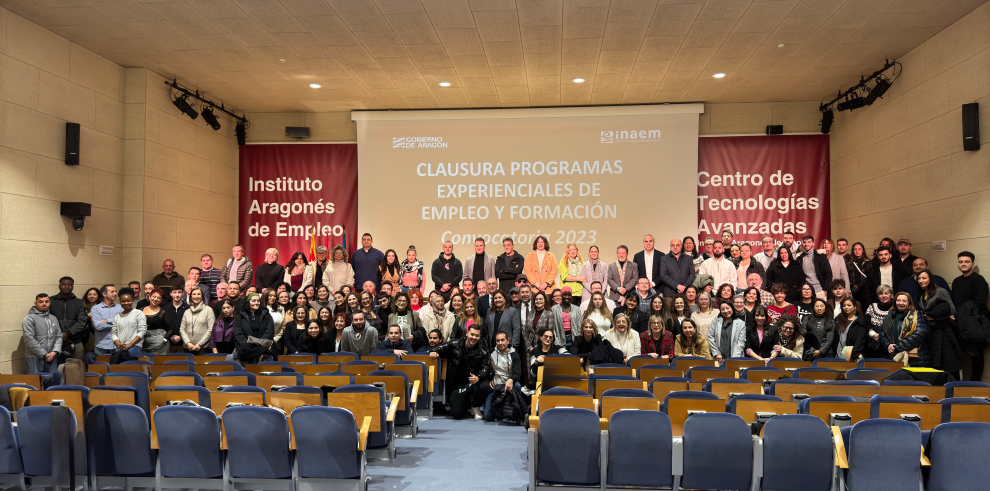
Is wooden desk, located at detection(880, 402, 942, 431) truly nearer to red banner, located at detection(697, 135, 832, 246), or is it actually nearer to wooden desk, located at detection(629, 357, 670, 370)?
wooden desk, located at detection(629, 357, 670, 370)

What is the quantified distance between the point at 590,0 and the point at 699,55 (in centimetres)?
260

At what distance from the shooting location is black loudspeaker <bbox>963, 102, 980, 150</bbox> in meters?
7.85

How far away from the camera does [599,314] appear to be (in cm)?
830

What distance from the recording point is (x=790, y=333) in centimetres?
775

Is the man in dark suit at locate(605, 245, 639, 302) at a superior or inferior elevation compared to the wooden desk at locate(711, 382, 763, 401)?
superior

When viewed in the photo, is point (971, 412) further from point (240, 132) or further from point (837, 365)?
point (240, 132)

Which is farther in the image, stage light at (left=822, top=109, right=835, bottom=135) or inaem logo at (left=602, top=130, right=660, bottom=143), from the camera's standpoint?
inaem logo at (left=602, top=130, right=660, bottom=143)

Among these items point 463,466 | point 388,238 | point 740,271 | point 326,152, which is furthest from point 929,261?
point 326,152

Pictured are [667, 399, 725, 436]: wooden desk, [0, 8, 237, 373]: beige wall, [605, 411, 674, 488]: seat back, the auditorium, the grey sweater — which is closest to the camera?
[605, 411, 674, 488]: seat back

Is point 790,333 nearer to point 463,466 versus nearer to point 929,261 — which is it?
point 929,261

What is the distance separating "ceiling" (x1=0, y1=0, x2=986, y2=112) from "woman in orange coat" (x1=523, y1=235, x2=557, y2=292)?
275cm

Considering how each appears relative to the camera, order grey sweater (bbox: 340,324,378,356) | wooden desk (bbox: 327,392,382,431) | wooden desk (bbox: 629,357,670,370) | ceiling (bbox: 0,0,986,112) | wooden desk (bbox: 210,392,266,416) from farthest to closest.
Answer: grey sweater (bbox: 340,324,378,356) → ceiling (bbox: 0,0,986,112) → wooden desk (bbox: 629,357,670,370) → wooden desk (bbox: 327,392,382,431) → wooden desk (bbox: 210,392,266,416)

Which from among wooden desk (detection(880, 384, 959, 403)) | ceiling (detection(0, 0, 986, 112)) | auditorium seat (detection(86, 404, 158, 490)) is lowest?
auditorium seat (detection(86, 404, 158, 490))

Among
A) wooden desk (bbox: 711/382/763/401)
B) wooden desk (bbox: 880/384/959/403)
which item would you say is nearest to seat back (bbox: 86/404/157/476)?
wooden desk (bbox: 711/382/763/401)
